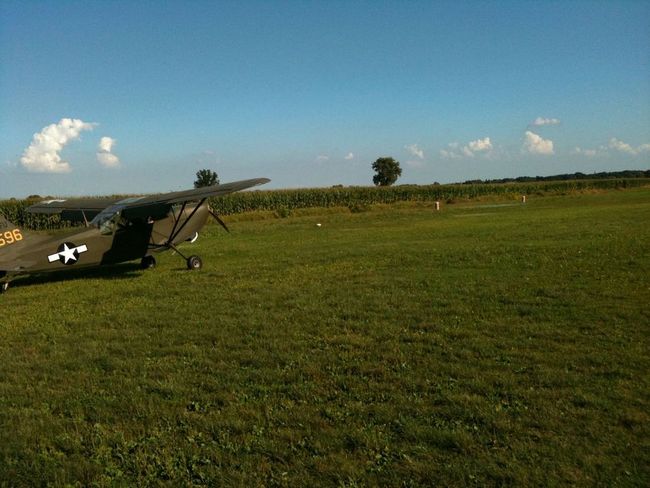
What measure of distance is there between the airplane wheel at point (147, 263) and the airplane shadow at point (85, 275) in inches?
5.8

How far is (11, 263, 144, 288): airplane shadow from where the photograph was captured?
12.3 m

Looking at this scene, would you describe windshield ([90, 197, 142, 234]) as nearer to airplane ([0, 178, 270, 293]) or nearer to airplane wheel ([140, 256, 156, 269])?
airplane ([0, 178, 270, 293])

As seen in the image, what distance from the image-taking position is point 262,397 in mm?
4746

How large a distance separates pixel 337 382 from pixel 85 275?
32.4 ft

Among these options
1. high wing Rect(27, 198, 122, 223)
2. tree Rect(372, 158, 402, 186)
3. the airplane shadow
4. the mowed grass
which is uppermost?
tree Rect(372, 158, 402, 186)

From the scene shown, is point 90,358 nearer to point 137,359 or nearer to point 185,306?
point 137,359

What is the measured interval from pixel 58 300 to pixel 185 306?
3.00 m

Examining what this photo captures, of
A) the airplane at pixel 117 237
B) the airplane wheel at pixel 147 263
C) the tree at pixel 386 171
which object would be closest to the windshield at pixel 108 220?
the airplane at pixel 117 237

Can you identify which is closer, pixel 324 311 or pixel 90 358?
pixel 90 358

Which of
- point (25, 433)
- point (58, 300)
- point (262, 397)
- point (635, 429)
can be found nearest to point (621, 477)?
point (635, 429)

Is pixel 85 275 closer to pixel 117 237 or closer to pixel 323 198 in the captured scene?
pixel 117 237

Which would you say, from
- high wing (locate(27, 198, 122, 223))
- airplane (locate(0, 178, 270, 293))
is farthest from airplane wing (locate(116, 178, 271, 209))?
high wing (locate(27, 198, 122, 223))

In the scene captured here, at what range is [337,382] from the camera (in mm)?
5023

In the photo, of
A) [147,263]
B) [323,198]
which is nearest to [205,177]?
[323,198]
